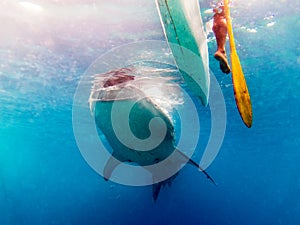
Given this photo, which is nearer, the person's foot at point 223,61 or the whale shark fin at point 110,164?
the person's foot at point 223,61

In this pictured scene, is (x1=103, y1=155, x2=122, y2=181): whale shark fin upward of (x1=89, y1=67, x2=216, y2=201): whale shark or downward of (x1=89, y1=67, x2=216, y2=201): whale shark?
downward

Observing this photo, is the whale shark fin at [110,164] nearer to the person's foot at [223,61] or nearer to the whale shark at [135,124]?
the whale shark at [135,124]

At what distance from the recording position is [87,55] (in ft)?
43.4

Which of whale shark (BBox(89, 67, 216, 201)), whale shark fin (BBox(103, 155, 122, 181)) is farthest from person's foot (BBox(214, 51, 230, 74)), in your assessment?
whale shark fin (BBox(103, 155, 122, 181))

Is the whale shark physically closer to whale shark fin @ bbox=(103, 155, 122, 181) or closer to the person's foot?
whale shark fin @ bbox=(103, 155, 122, 181)

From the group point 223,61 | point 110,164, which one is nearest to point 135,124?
point 110,164

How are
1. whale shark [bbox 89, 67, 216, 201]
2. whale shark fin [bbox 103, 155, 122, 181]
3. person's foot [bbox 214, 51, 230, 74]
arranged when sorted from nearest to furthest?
person's foot [bbox 214, 51, 230, 74]
whale shark [bbox 89, 67, 216, 201]
whale shark fin [bbox 103, 155, 122, 181]

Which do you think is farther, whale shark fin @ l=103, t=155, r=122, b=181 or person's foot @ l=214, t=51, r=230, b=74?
whale shark fin @ l=103, t=155, r=122, b=181

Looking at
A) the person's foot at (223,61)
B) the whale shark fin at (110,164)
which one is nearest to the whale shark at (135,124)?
the whale shark fin at (110,164)

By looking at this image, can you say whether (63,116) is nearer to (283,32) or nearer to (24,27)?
(24,27)

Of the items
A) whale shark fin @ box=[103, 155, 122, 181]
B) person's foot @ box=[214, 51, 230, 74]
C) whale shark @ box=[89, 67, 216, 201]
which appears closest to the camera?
person's foot @ box=[214, 51, 230, 74]

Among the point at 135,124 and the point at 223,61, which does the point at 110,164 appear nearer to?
the point at 135,124

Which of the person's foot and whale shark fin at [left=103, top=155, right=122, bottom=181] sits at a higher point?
the person's foot

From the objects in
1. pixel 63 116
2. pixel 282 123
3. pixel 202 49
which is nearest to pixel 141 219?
pixel 63 116
